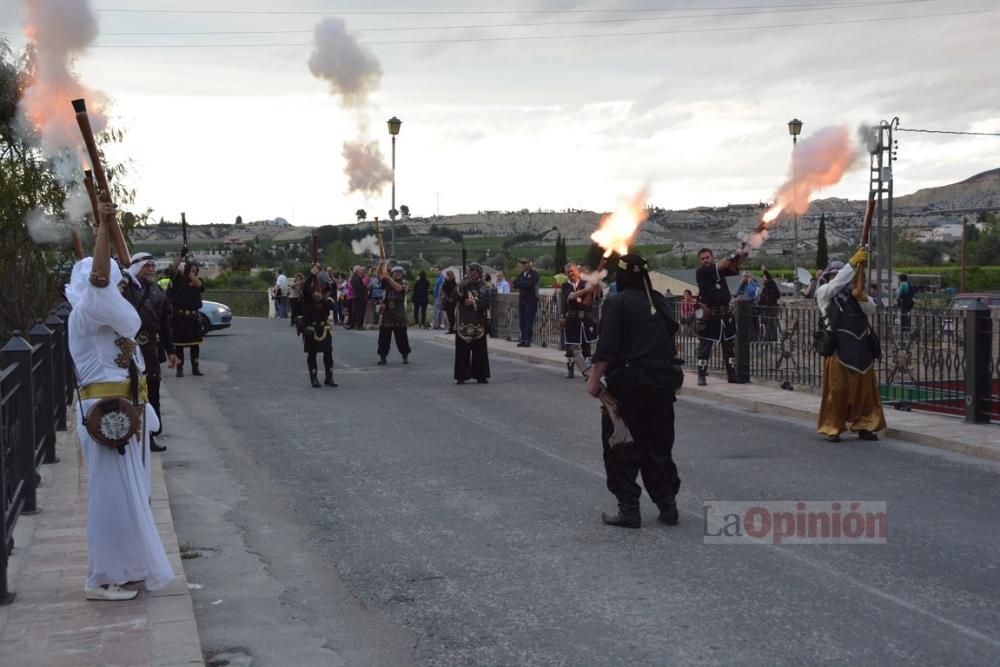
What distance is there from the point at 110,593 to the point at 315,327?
1245 cm

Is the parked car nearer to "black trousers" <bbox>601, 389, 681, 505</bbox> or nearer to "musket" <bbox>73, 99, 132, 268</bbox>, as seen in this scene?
"black trousers" <bbox>601, 389, 681, 505</bbox>

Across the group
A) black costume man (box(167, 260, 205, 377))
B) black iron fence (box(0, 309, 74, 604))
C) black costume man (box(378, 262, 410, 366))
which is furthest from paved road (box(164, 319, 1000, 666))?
black costume man (box(378, 262, 410, 366))

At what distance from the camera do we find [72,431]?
1300 centimetres

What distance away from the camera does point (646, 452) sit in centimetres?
829

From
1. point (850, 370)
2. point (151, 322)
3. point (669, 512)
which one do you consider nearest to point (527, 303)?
point (850, 370)

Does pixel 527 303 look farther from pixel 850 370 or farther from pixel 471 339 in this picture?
pixel 850 370

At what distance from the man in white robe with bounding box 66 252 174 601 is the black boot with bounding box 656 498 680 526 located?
3.50 meters

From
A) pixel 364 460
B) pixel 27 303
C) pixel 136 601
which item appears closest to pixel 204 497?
pixel 364 460

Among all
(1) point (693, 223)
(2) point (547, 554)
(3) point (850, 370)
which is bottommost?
(2) point (547, 554)

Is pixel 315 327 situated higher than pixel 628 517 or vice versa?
pixel 315 327

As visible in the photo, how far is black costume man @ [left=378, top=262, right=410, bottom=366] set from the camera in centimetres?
2164

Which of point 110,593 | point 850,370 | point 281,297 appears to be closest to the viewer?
point 110,593

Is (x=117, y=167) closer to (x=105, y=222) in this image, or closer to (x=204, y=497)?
(x=204, y=497)

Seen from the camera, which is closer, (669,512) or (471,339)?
(669,512)
